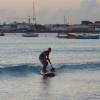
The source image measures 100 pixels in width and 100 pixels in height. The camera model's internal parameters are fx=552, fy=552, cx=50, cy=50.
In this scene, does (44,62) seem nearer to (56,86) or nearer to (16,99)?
(56,86)

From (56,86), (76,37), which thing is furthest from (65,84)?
(76,37)

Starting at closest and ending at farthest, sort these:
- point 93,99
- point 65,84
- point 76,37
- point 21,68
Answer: point 93,99
point 65,84
point 21,68
point 76,37

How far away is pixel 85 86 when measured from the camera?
2523 centimetres

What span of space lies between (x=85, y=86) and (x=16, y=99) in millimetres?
5221

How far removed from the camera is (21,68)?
39.2m

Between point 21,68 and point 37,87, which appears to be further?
point 21,68

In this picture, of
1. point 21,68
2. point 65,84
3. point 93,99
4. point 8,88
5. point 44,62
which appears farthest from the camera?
point 21,68

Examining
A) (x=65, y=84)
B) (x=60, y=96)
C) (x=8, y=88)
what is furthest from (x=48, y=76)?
(x=60, y=96)

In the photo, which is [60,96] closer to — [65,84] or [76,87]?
[76,87]

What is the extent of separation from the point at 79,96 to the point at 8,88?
421 cm

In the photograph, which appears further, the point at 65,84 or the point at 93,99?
the point at 65,84

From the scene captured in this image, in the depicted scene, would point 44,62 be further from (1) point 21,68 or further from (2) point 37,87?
(1) point 21,68

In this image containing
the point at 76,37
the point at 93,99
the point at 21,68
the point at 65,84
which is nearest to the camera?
the point at 93,99

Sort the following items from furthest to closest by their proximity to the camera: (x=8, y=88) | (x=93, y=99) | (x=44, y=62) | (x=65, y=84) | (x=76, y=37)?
(x=76, y=37) < (x=44, y=62) < (x=65, y=84) < (x=8, y=88) < (x=93, y=99)
